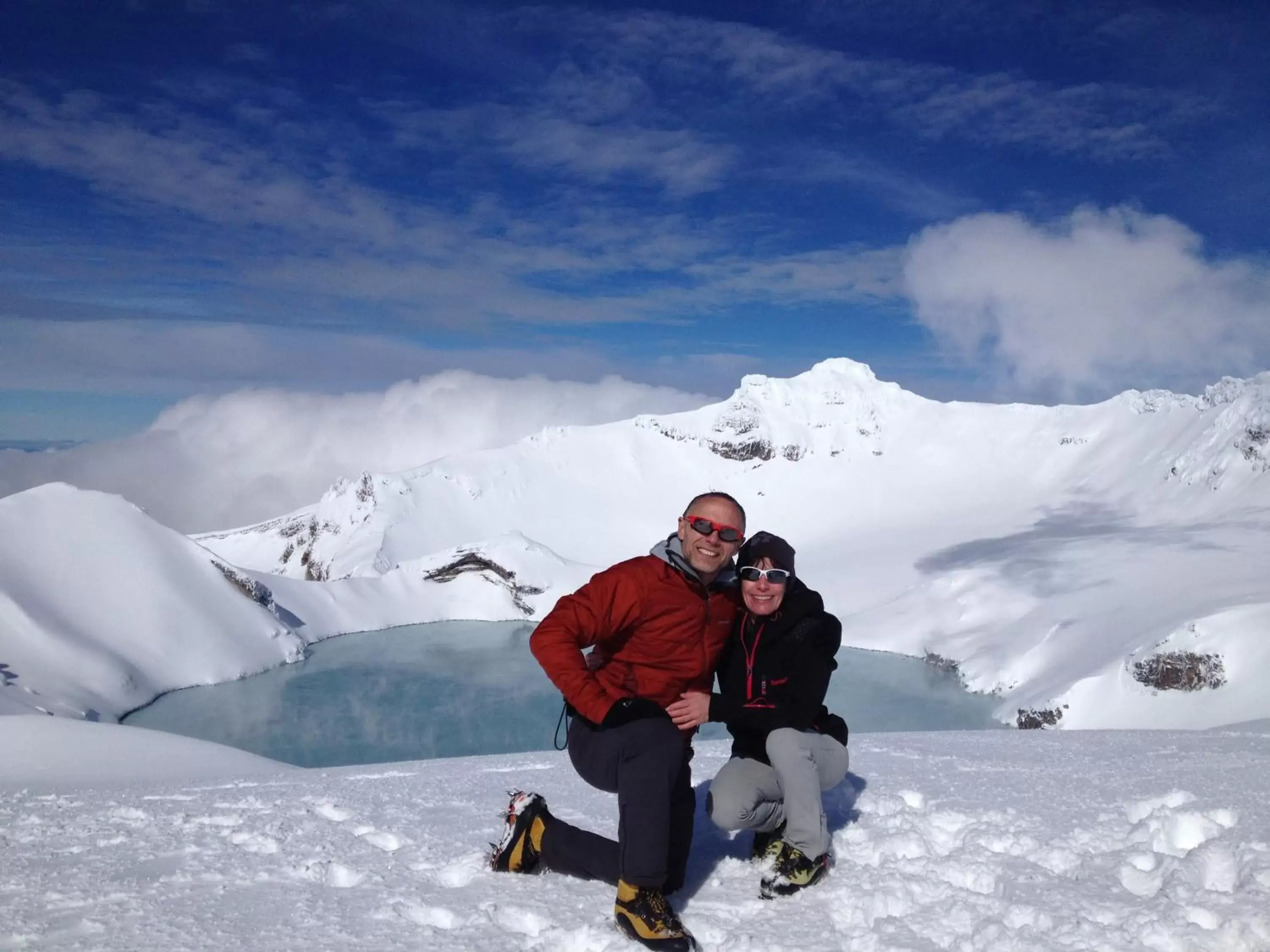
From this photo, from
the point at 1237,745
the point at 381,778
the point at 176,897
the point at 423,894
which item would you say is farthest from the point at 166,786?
the point at 1237,745

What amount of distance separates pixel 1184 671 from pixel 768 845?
70.8 ft

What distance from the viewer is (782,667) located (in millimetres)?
3971

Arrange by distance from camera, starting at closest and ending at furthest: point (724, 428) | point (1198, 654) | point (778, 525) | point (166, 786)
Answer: point (166, 786) < point (1198, 654) < point (778, 525) < point (724, 428)

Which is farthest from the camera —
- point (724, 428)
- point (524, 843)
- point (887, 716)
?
point (724, 428)

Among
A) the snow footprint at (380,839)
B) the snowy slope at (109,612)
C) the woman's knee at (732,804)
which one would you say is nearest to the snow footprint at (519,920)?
the woman's knee at (732,804)

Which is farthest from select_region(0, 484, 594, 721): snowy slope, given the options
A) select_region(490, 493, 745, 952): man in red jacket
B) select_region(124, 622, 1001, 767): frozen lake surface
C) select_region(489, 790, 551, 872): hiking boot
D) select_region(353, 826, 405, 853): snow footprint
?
select_region(490, 493, 745, 952): man in red jacket

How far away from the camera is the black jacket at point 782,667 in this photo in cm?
394

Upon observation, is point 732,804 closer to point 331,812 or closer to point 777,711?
point 777,711

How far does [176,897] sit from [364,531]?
55.2 meters

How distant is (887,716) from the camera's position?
26.6 m

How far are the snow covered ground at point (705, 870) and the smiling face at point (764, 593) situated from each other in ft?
4.24

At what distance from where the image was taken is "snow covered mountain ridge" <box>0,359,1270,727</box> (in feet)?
81.0

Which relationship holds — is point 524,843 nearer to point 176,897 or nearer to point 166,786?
point 176,897

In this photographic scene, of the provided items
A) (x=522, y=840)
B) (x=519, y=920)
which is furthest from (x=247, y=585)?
(x=519, y=920)
